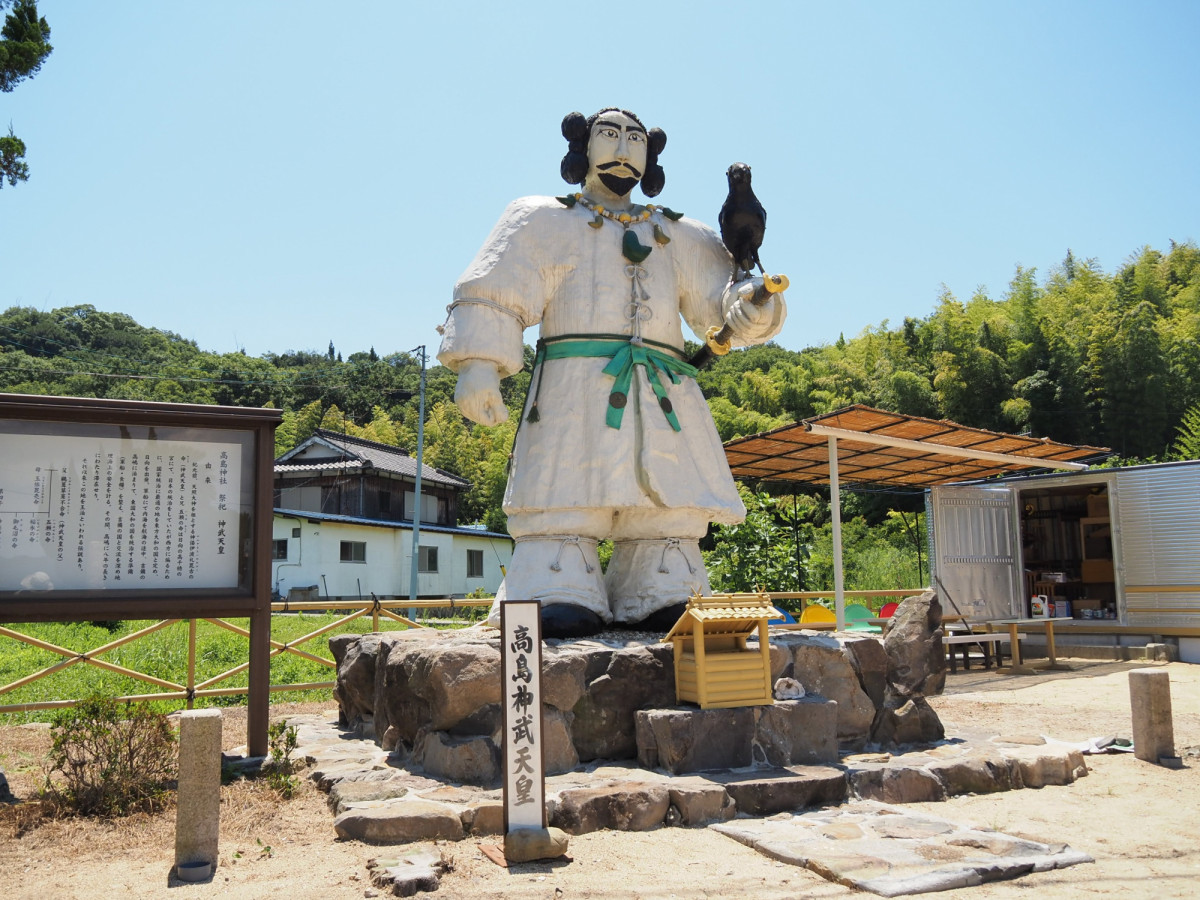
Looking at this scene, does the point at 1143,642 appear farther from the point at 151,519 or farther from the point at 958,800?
the point at 151,519

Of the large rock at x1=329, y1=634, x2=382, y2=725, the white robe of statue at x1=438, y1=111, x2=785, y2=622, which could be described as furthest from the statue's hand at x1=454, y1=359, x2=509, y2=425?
the large rock at x1=329, y1=634, x2=382, y2=725

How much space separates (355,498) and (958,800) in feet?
76.4

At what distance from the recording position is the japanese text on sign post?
320cm

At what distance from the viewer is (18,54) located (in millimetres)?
8242

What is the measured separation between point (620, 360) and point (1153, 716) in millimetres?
3513

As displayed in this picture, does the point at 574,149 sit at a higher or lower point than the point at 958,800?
higher

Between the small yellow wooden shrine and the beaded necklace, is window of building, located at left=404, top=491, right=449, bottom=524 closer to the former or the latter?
the beaded necklace

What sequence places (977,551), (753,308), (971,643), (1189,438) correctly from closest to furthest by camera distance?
(753,308)
(971,643)
(977,551)
(1189,438)

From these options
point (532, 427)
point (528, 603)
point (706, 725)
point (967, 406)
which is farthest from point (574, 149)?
point (967, 406)

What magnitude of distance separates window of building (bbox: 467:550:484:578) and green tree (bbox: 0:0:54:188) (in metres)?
18.4

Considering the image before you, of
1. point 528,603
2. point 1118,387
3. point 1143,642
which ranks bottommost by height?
point 1143,642

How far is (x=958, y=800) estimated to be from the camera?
4129 mm

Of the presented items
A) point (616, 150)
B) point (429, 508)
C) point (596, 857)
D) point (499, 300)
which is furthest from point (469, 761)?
point (429, 508)

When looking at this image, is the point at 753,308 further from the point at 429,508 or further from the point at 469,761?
the point at 429,508
